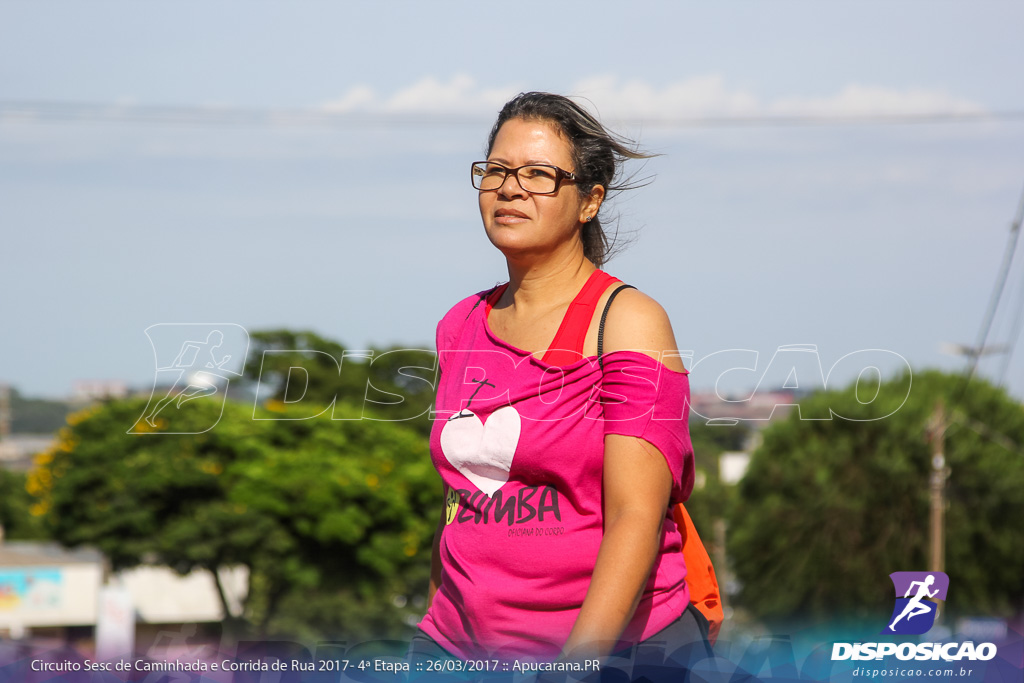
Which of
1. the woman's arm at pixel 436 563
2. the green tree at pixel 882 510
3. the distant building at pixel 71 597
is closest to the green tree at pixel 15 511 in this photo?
the distant building at pixel 71 597

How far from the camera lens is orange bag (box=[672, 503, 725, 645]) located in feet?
7.07

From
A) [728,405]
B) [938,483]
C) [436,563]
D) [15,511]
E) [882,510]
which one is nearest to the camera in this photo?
[436,563]

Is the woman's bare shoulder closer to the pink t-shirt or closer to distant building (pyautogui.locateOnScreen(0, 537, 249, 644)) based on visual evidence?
the pink t-shirt

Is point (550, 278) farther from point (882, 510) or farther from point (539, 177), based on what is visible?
point (882, 510)

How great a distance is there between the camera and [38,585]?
122 feet

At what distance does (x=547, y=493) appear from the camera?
204 centimetres

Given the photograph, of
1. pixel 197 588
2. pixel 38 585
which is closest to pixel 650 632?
pixel 38 585

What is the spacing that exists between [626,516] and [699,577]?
341 mm

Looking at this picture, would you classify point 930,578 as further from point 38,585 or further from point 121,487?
point 38,585

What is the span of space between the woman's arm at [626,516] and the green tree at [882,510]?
26174 millimetres

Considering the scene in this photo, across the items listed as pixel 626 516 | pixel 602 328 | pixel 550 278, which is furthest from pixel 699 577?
pixel 550 278

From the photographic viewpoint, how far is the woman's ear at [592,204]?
226cm

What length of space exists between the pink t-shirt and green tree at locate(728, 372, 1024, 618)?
2614 centimetres

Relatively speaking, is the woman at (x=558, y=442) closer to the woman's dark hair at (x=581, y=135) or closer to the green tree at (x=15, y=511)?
the woman's dark hair at (x=581, y=135)
